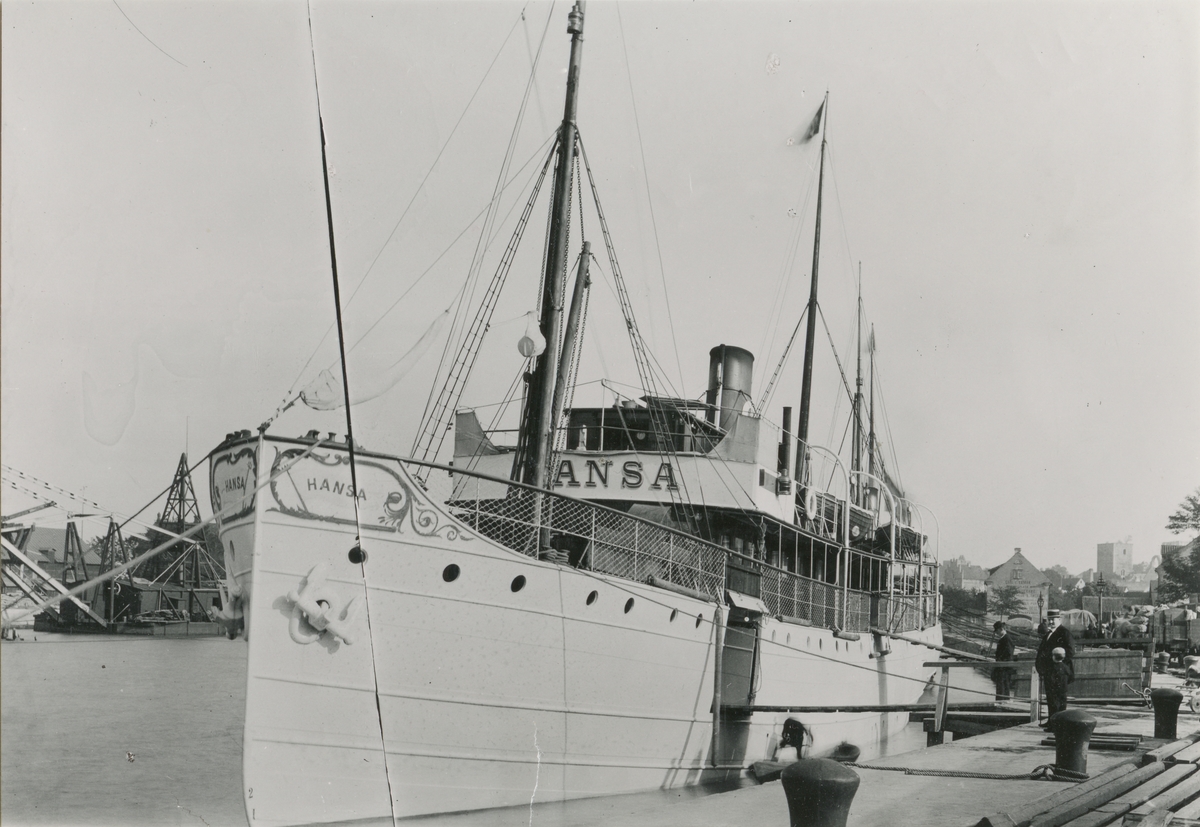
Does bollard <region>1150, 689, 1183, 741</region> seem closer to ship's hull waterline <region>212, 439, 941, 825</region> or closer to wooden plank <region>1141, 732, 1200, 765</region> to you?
wooden plank <region>1141, 732, 1200, 765</region>

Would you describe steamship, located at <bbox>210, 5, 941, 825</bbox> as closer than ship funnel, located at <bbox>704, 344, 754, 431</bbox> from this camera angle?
Yes

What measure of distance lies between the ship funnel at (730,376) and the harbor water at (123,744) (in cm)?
564

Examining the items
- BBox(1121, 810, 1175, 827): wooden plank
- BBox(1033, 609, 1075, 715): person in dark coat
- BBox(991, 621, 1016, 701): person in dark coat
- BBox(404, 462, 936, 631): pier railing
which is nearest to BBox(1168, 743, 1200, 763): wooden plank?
BBox(1033, 609, 1075, 715): person in dark coat

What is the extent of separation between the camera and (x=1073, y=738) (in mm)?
8602

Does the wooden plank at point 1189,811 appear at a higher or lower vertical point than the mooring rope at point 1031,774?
higher

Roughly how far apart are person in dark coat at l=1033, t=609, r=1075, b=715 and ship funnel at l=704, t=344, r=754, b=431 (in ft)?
18.7

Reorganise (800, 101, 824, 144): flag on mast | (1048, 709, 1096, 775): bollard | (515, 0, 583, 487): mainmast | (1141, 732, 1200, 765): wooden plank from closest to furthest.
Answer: (1048, 709, 1096, 775): bollard
(1141, 732, 1200, 765): wooden plank
(515, 0, 583, 487): mainmast
(800, 101, 824, 144): flag on mast

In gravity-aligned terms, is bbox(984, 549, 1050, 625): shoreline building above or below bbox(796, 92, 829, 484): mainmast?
below

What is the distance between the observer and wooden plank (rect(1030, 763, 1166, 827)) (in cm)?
643

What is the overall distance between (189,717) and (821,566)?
15167mm

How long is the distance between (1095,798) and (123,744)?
57.3 ft

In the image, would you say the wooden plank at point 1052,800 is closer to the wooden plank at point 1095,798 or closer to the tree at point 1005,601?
the wooden plank at point 1095,798

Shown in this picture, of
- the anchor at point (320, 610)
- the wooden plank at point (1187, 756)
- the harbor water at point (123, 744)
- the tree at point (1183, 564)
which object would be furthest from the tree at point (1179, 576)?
the anchor at point (320, 610)

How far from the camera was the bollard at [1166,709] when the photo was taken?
35.5 feet
